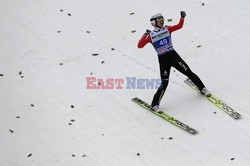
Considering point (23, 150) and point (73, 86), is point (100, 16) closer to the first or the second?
point (73, 86)

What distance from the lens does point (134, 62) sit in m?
10.5

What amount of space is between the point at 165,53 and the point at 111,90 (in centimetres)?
159

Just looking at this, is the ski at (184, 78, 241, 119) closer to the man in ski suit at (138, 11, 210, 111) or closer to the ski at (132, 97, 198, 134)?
the man in ski suit at (138, 11, 210, 111)

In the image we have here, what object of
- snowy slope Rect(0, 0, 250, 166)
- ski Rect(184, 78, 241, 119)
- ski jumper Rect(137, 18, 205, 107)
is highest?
ski jumper Rect(137, 18, 205, 107)

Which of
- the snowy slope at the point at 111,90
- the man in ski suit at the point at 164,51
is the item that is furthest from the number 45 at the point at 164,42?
the snowy slope at the point at 111,90

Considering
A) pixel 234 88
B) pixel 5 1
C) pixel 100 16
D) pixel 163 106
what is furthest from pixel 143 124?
pixel 5 1

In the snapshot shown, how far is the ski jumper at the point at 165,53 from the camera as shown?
8500mm

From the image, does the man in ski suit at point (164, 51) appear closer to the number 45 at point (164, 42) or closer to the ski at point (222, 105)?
the number 45 at point (164, 42)

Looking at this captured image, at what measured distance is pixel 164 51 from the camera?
28.3ft

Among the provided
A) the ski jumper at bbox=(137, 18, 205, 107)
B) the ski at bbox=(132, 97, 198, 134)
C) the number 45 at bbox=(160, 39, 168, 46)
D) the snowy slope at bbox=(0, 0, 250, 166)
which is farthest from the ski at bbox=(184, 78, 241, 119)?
the number 45 at bbox=(160, 39, 168, 46)

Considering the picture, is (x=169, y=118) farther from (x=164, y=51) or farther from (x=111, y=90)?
(x=111, y=90)

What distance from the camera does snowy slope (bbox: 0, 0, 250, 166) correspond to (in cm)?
814

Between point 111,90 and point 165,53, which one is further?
point 111,90

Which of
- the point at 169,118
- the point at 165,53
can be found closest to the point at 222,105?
the point at 169,118
